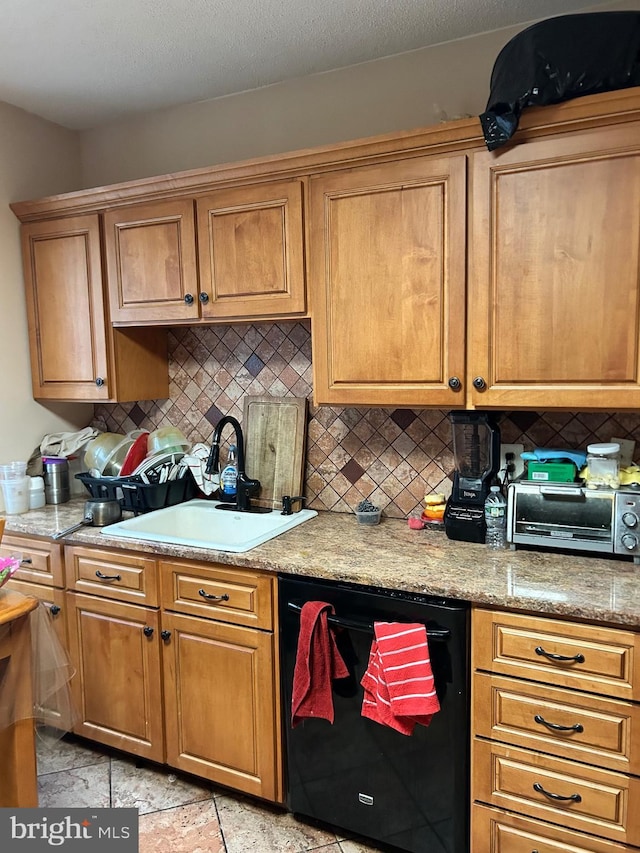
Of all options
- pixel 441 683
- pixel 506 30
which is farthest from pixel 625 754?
pixel 506 30

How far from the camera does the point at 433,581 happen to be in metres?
1.76

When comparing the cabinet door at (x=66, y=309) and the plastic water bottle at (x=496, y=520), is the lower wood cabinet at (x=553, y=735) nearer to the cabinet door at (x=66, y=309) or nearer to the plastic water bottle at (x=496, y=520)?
the plastic water bottle at (x=496, y=520)

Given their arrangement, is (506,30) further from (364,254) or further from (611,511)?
(611,511)

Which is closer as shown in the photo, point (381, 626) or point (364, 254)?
point (381, 626)

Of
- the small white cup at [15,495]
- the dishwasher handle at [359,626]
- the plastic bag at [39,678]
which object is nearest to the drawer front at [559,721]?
the dishwasher handle at [359,626]

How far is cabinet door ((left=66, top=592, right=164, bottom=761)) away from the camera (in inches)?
90.2

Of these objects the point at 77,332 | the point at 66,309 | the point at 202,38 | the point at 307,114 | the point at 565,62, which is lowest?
the point at 77,332

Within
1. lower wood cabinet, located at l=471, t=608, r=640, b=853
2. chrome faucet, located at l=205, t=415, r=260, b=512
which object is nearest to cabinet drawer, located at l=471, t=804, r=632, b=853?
lower wood cabinet, located at l=471, t=608, r=640, b=853

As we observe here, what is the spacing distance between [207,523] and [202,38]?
1.85 m

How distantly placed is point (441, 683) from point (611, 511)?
0.71 metres

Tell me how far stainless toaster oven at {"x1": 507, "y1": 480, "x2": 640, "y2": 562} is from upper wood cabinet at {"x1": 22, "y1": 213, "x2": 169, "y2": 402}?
171 centimetres

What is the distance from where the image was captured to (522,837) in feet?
5.66

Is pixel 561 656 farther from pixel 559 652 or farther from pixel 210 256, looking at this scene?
pixel 210 256

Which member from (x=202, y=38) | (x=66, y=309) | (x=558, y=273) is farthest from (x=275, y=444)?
(x=202, y=38)
